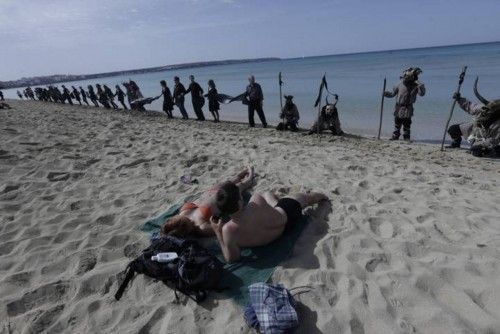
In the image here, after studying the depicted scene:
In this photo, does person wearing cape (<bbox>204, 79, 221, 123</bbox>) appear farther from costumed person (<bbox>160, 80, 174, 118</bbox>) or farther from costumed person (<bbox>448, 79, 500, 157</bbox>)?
costumed person (<bbox>448, 79, 500, 157</bbox>)

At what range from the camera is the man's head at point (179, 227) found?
11.6 feet

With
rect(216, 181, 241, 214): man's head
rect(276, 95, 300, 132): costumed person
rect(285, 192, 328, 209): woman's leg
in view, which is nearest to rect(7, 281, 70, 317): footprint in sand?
rect(216, 181, 241, 214): man's head

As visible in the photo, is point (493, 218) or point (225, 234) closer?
point (225, 234)

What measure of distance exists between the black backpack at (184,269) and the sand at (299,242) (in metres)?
0.09

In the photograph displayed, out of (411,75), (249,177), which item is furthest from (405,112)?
(249,177)

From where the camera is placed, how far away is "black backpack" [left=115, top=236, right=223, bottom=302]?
2.83 m

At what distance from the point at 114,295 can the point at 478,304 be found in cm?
269

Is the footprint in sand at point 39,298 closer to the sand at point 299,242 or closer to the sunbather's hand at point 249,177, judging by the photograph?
the sand at point 299,242

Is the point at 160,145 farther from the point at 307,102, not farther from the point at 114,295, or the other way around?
the point at 307,102

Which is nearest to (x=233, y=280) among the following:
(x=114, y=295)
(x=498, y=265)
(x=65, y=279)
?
(x=114, y=295)

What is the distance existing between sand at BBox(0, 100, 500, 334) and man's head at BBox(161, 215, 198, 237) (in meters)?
0.36

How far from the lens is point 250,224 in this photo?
3223 millimetres

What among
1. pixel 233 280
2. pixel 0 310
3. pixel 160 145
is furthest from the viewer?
pixel 160 145

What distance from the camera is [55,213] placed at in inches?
168
